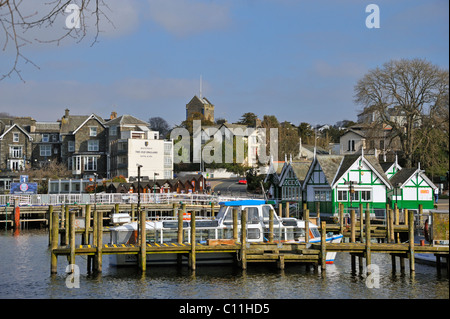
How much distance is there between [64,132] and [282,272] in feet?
267

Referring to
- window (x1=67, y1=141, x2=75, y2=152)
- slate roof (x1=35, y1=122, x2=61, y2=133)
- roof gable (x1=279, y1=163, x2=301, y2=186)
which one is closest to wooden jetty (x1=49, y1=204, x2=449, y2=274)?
roof gable (x1=279, y1=163, x2=301, y2=186)

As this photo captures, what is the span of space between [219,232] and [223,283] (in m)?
4.89

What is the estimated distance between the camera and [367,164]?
2335 inches

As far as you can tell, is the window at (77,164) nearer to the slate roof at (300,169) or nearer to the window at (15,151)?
the window at (15,151)

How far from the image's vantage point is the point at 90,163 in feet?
338

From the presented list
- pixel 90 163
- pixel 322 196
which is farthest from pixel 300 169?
pixel 90 163

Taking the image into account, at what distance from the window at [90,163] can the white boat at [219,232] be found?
69.1 m

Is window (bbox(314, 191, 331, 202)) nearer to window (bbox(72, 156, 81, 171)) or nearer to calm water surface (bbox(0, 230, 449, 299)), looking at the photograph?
calm water surface (bbox(0, 230, 449, 299))

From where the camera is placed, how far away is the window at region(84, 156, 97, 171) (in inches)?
4033

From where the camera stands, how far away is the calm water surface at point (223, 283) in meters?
27.4

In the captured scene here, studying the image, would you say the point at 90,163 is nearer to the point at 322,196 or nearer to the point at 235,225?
the point at 322,196

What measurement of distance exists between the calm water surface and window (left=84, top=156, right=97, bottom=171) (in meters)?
66.9

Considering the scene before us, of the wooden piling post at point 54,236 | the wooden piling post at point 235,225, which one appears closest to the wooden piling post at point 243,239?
the wooden piling post at point 235,225

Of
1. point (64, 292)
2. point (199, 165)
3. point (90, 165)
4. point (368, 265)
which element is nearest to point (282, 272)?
point (368, 265)
